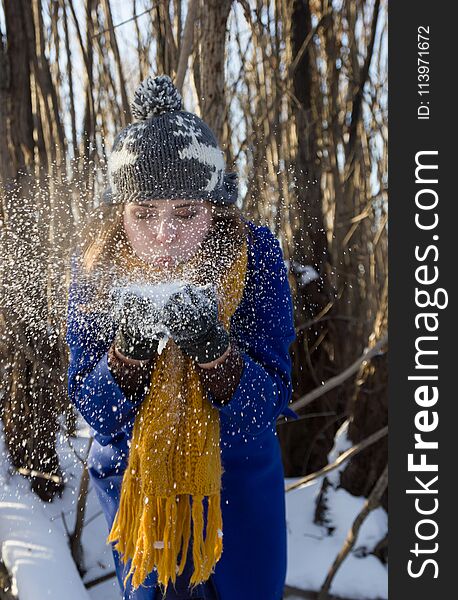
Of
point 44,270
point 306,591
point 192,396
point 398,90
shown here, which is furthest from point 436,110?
point 306,591

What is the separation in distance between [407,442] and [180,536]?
553mm

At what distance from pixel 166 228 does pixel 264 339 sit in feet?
0.68

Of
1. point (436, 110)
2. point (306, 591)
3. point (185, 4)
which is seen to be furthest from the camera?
point (306, 591)

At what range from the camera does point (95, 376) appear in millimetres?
798

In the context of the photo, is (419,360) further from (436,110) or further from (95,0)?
(95,0)

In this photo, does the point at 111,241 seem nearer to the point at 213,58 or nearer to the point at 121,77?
the point at 213,58

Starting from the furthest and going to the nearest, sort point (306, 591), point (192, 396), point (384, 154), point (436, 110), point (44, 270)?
1. point (384, 154)
2. point (306, 591)
3. point (44, 270)
4. point (436, 110)
5. point (192, 396)

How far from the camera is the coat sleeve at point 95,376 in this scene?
80 cm

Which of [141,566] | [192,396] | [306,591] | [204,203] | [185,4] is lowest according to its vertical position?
[306,591]

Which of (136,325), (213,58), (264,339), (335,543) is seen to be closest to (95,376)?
(136,325)

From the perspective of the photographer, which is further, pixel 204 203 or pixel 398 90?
pixel 398 90

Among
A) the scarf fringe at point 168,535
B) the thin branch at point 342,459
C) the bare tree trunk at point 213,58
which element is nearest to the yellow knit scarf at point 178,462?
the scarf fringe at point 168,535

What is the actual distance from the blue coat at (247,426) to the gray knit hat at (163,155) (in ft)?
0.43

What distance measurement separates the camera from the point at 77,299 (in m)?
0.90
